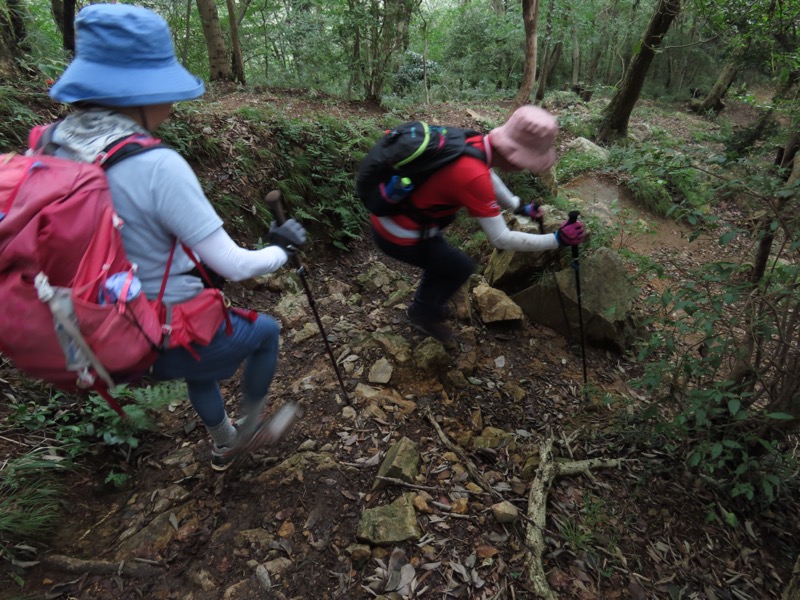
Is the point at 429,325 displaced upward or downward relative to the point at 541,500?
upward

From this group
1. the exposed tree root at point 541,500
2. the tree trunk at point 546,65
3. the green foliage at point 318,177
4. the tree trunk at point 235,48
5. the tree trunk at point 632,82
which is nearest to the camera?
the exposed tree root at point 541,500

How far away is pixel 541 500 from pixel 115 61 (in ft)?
10.8

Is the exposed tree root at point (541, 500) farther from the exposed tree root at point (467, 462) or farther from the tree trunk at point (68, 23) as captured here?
the tree trunk at point (68, 23)

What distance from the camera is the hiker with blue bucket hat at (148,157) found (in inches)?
62.9

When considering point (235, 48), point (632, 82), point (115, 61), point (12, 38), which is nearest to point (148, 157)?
point (115, 61)

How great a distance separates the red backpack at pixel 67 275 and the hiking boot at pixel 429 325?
2.71 metres

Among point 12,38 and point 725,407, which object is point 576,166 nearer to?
point 725,407

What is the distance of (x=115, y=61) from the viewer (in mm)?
1621

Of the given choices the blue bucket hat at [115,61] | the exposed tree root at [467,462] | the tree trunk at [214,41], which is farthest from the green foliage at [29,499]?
the tree trunk at [214,41]

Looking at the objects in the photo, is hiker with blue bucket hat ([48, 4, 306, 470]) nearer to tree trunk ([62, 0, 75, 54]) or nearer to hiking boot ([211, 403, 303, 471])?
hiking boot ([211, 403, 303, 471])

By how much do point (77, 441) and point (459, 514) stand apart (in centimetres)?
257

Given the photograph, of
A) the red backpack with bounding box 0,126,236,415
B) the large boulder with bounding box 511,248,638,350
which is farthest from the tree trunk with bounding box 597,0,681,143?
the red backpack with bounding box 0,126,236,415

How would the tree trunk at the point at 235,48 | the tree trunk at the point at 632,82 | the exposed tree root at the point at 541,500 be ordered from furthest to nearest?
the tree trunk at the point at 235,48 < the tree trunk at the point at 632,82 < the exposed tree root at the point at 541,500

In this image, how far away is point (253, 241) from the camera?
517cm
